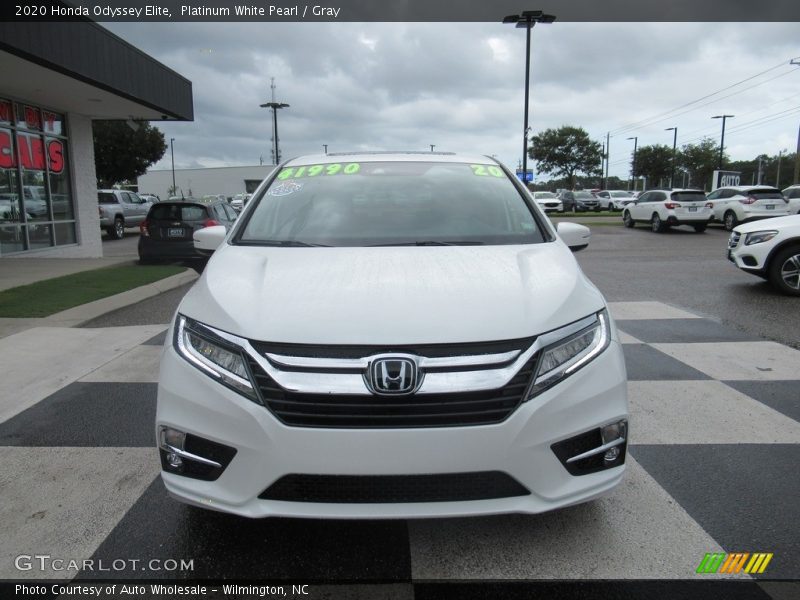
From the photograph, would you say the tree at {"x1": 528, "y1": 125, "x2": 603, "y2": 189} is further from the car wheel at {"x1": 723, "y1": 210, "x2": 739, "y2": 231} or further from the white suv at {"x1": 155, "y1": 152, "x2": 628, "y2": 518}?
the white suv at {"x1": 155, "y1": 152, "x2": 628, "y2": 518}

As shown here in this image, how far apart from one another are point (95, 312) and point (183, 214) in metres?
5.34

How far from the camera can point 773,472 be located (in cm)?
323

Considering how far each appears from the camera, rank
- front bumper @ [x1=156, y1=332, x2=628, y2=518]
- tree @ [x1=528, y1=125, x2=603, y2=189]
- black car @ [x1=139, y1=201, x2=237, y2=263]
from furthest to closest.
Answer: tree @ [x1=528, y1=125, x2=603, y2=189] < black car @ [x1=139, y1=201, x2=237, y2=263] < front bumper @ [x1=156, y1=332, x2=628, y2=518]

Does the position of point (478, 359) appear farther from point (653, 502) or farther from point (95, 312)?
point (95, 312)

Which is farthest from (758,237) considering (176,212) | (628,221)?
(628,221)

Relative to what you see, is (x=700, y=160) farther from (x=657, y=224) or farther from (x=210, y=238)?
(x=210, y=238)

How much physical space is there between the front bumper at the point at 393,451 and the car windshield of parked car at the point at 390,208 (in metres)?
1.20

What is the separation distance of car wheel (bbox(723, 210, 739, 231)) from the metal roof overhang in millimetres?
18437

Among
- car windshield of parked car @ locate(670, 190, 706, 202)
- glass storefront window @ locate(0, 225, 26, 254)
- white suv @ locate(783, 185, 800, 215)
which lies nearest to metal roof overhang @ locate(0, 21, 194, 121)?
glass storefront window @ locate(0, 225, 26, 254)

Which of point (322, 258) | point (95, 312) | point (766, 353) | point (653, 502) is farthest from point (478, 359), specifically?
point (95, 312)

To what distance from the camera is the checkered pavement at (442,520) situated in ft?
8.00

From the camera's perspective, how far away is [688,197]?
2214 cm

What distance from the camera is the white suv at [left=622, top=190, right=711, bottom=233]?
2177 centimetres

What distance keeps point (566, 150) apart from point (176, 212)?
59598 mm
